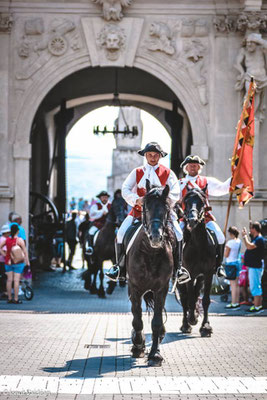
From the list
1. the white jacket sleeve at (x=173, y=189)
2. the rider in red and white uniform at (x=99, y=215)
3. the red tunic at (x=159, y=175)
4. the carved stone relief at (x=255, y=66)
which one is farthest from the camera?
the rider in red and white uniform at (x=99, y=215)

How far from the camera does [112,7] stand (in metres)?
21.8

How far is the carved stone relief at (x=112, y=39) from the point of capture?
21.9 meters

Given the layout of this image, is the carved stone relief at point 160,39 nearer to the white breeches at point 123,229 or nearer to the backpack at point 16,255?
the backpack at point 16,255

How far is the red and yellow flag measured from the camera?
14898 millimetres

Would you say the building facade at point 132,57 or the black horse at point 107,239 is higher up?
the building facade at point 132,57

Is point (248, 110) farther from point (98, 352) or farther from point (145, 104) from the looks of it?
point (145, 104)

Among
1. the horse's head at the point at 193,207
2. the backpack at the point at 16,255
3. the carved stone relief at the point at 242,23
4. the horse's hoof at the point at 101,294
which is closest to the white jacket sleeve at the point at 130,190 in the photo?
the horse's head at the point at 193,207

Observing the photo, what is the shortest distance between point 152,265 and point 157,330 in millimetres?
738

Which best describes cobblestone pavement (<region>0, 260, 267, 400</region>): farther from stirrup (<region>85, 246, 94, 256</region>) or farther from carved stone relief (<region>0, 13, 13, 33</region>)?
carved stone relief (<region>0, 13, 13, 33</region>)

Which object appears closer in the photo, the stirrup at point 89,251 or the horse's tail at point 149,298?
the horse's tail at point 149,298

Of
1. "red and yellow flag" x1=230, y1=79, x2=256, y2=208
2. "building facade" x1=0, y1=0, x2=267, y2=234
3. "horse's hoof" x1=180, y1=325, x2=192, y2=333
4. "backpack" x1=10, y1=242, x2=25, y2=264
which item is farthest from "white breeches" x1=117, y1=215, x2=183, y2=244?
"building facade" x1=0, y1=0, x2=267, y2=234

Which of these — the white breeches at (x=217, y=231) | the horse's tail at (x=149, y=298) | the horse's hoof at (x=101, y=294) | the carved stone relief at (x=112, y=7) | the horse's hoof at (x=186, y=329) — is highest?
the carved stone relief at (x=112, y=7)

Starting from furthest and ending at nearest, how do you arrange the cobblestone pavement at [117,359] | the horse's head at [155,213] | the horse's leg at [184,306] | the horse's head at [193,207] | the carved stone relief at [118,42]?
the carved stone relief at [118,42] < the horse's leg at [184,306] < the horse's head at [193,207] < the horse's head at [155,213] < the cobblestone pavement at [117,359]

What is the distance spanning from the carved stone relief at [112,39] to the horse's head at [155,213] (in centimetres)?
1261
